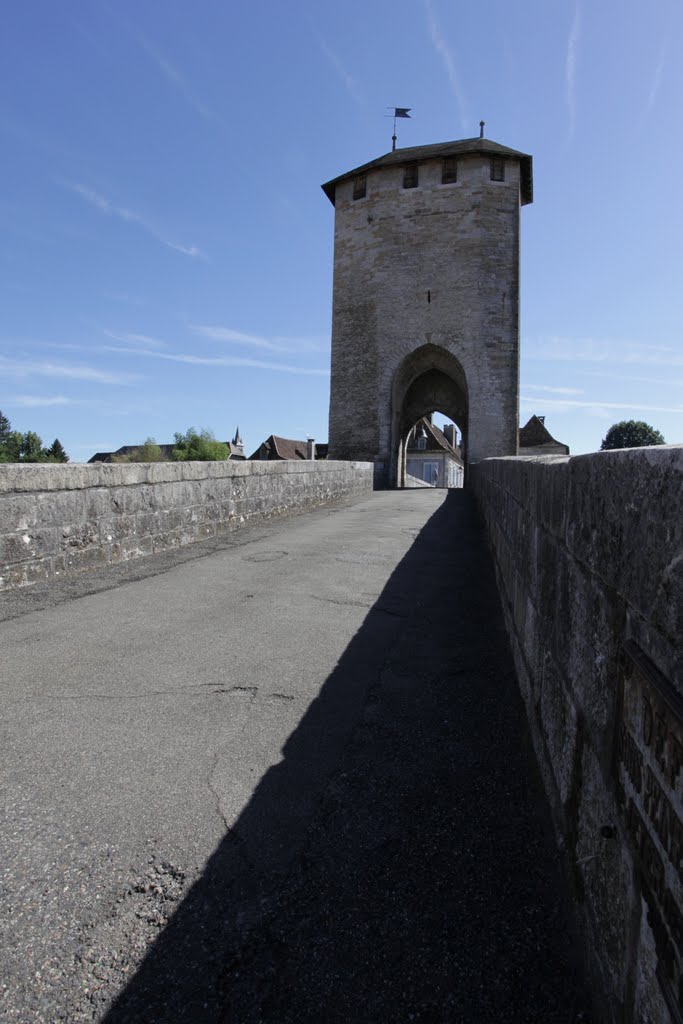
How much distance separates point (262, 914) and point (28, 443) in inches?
3134

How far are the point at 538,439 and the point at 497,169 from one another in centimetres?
2152

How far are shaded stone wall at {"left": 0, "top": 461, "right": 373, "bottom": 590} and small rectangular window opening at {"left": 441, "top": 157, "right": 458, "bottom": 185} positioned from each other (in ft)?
64.6

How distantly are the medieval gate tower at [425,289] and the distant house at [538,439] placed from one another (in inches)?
640

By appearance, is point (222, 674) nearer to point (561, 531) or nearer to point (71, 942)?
point (71, 942)

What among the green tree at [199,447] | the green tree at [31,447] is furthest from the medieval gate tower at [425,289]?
the green tree at [31,447]

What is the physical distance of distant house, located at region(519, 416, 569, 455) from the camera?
39.2 m

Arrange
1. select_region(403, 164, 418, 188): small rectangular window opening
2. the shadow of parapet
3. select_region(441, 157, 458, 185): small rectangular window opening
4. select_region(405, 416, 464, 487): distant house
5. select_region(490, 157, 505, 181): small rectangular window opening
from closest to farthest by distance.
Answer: the shadow of parapet, select_region(490, 157, 505, 181): small rectangular window opening, select_region(441, 157, 458, 185): small rectangular window opening, select_region(403, 164, 418, 188): small rectangular window opening, select_region(405, 416, 464, 487): distant house

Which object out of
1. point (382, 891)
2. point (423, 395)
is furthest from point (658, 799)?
point (423, 395)

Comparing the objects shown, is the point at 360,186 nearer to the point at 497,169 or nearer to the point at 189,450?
the point at 497,169

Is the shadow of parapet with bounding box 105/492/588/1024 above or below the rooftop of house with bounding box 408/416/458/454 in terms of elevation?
below

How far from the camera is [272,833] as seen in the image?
1814 mm

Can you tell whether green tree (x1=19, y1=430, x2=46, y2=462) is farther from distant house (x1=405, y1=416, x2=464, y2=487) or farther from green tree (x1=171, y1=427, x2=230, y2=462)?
distant house (x1=405, y1=416, x2=464, y2=487)

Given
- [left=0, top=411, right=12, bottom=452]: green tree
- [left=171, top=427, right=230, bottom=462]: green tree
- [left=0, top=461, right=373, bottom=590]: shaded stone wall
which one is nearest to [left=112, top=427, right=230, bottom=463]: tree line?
[left=171, top=427, right=230, bottom=462]: green tree

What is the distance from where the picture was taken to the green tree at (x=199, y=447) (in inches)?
2748
